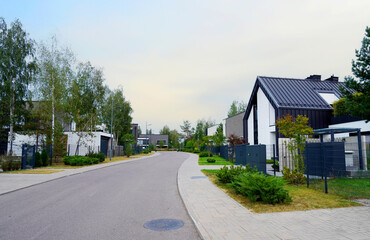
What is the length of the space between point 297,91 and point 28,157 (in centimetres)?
2497

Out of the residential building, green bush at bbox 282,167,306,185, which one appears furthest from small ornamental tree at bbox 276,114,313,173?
the residential building

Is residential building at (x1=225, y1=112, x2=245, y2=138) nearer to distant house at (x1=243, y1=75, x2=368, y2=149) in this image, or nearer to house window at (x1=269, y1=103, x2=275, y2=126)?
distant house at (x1=243, y1=75, x2=368, y2=149)

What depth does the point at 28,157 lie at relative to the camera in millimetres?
19656

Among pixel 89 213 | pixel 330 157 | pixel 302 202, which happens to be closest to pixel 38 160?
pixel 89 213

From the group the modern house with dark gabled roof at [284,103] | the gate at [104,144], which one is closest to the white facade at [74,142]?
the gate at [104,144]

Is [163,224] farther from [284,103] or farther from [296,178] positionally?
[284,103]

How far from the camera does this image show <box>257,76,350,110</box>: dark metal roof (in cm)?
2358

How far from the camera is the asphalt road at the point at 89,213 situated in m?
5.10

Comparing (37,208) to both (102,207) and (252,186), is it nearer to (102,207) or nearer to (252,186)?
(102,207)

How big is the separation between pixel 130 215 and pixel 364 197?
747cm

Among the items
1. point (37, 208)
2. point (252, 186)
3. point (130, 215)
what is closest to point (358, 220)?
point (252, 186)

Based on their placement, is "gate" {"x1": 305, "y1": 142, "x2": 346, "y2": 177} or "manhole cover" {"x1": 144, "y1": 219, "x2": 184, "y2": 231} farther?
"gate" {"x1": 305, "y1": 142, "x2": 346, "y2": 177}

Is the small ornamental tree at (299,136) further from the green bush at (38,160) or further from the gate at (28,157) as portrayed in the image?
the green bush at (38,160)

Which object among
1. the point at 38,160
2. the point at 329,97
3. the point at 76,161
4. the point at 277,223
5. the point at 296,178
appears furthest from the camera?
the point at 329,97
